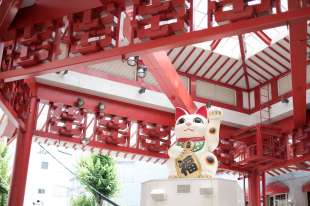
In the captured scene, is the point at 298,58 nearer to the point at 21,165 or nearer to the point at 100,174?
the point at 21,165

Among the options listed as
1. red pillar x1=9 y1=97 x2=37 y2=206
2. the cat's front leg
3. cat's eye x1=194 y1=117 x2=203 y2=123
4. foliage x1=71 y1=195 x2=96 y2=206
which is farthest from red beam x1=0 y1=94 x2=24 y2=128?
foliage x1=71 y1=195 x2=96 y2=206

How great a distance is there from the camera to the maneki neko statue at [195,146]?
6551 millimetres

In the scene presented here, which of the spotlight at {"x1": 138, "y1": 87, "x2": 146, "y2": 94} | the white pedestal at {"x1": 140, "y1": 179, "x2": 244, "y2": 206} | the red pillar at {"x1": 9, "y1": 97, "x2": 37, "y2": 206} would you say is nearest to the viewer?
the white pedestal at {"x1": 140, "y1": 179, "x2": 244, "y2": 206}

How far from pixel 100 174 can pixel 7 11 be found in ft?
46.0

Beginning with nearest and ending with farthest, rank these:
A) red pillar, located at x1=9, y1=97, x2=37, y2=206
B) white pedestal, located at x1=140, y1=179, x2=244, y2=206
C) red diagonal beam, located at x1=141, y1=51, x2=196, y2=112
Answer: white pedestal, located at x1=140, y1=179, x2=244, y2=206
red diagonal beam, located at x1=141, y1=51, x2=196, y2=112
red pillar, located at x1=9, y1=97, x2=37, y2=206

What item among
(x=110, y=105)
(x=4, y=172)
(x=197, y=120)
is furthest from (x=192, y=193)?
(x=4, y=172)

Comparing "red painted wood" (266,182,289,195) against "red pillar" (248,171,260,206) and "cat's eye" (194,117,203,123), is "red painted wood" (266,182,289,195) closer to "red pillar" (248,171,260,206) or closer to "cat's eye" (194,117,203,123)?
"red pillar" (248,171,260,206)

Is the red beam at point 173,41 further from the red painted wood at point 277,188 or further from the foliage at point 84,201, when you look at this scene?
the foliage at point 84,201

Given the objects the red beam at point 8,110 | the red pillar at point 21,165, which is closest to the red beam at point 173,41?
the red beam at point 8,110

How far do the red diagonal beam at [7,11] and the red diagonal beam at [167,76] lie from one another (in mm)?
2340

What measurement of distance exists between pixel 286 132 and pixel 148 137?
3.73 m

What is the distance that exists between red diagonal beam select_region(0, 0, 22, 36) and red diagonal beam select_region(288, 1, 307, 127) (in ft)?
10.6

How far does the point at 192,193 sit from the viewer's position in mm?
6059

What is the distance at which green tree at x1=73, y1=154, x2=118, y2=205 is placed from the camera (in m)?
18.5
